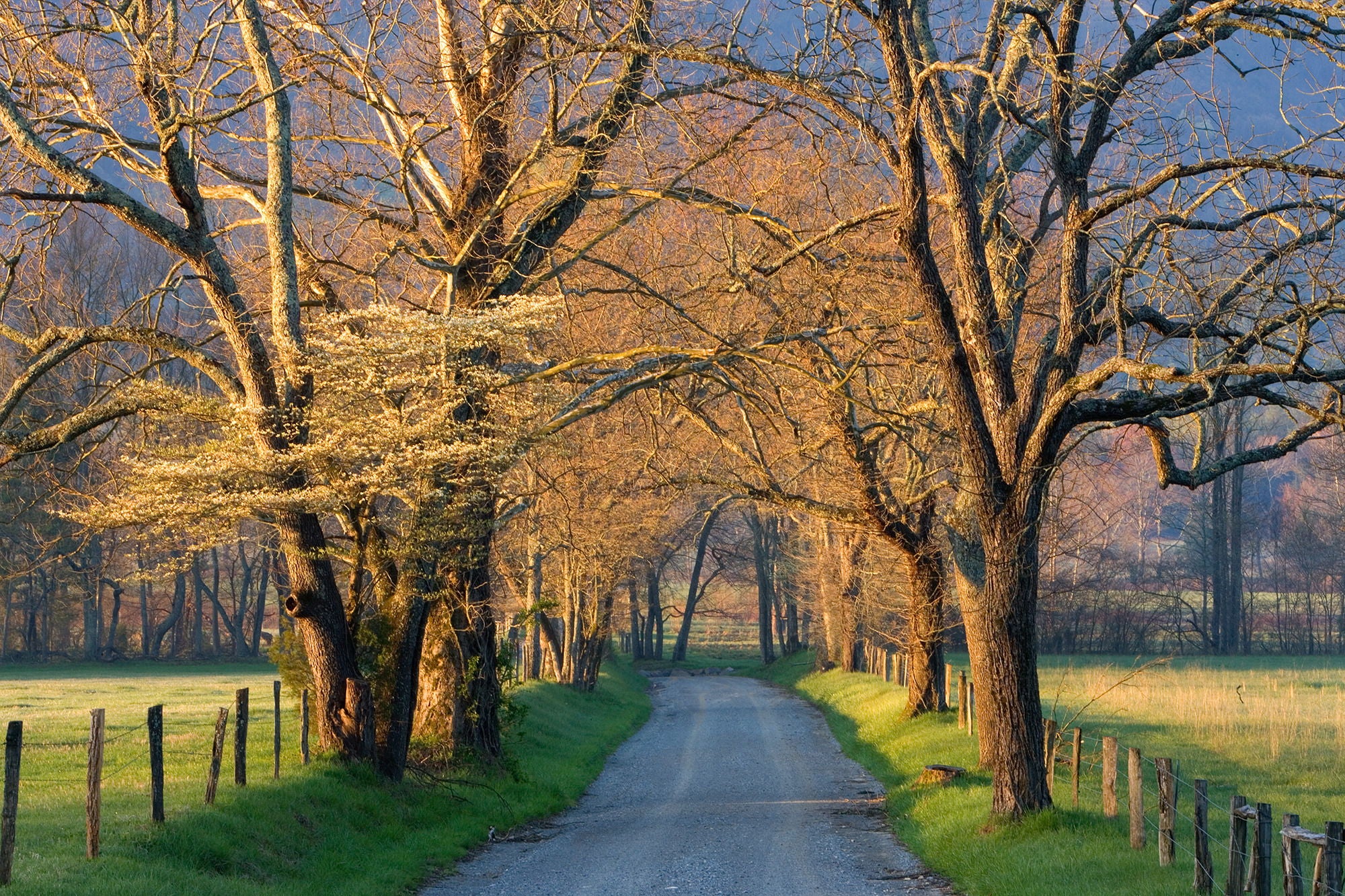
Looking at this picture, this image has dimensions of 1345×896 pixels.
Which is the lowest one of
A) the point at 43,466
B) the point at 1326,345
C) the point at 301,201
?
the point at 43,466

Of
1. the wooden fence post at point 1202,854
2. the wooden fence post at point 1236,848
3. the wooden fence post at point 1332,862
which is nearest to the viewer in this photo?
the wooden fence post at point 1332,862

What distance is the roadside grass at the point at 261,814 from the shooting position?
29.8ft

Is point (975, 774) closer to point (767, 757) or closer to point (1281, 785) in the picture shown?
point (1281, 785)

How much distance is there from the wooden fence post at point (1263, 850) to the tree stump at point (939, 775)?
7.66 metres

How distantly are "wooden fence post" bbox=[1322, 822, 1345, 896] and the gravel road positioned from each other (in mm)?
4191

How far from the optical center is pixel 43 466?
39.9ft

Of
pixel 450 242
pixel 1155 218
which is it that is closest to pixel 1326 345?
pixel 1155 218

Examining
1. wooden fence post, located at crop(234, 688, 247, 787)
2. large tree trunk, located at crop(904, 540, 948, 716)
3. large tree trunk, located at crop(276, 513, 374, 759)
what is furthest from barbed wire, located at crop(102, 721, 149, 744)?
large tree trunk, located at crop(904, 540, 948, 716)

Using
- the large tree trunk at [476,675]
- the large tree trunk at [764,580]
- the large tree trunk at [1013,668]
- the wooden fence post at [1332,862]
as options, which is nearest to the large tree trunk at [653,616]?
the large tree trunk at [764,580]

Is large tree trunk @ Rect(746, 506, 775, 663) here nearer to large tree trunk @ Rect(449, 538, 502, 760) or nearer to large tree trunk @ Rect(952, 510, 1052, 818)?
large tree trunk @ Rect(449, 538, 502, 760)

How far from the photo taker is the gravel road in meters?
11.2

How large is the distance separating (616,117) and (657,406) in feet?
17.3

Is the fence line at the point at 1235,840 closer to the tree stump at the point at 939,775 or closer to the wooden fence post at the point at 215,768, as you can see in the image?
the tree stump at the point at 939,775

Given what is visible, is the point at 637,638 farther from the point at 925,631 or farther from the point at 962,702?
the point at 925,631
